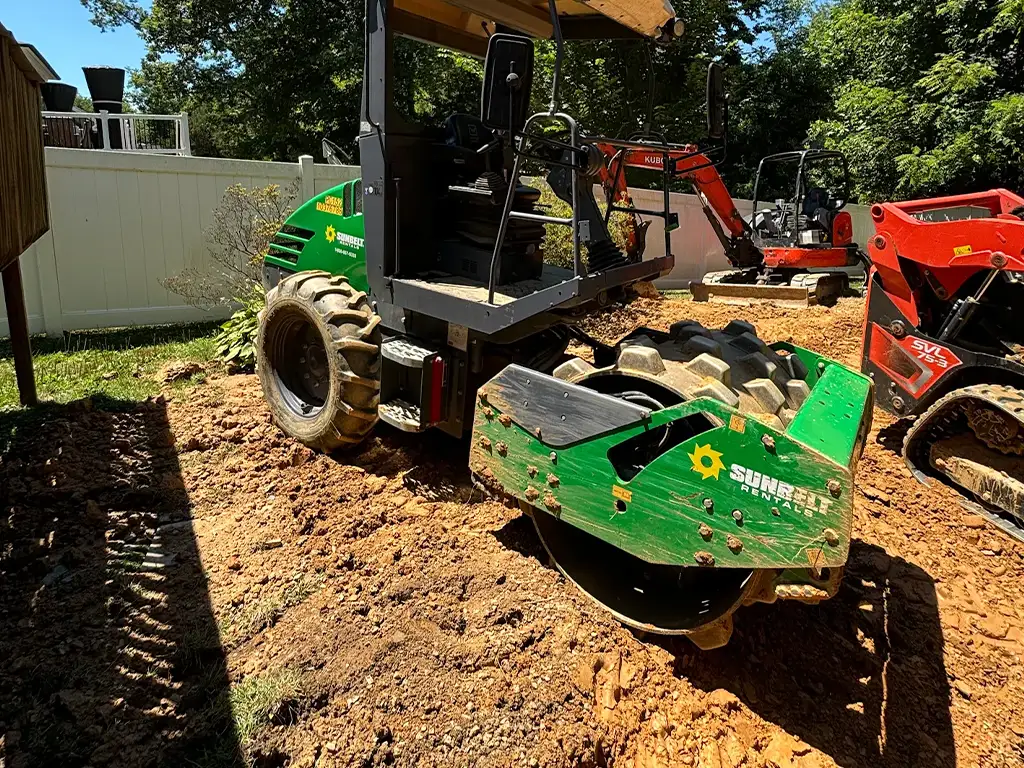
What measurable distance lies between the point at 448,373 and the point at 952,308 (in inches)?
132

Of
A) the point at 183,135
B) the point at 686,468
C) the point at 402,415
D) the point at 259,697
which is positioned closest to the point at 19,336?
the point at 402,415

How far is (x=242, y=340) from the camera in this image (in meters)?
6.51

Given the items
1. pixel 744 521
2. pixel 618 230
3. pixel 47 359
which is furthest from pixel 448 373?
pixel 618 230

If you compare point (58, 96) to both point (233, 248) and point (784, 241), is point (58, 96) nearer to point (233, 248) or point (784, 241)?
point (233, 248)

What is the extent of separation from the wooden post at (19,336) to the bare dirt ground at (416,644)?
113 centimetres

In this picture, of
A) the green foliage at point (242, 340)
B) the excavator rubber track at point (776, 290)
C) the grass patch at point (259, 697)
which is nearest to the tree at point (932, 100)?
the excavator rubber track at point (776, 290)

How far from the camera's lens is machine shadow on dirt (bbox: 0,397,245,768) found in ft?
8.17

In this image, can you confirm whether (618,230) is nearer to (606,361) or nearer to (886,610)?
(606,361)

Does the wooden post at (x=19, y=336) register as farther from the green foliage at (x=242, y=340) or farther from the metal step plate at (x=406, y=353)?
the metal step plate at (x=406, y=353)

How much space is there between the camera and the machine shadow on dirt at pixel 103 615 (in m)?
2.49

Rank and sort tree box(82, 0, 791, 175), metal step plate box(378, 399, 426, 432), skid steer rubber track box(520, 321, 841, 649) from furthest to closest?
tree box(82, 0, 791, 175), metal step plate box(378, 399, 426, 432), skid steer rubber track box(520, 321, 841, 649)

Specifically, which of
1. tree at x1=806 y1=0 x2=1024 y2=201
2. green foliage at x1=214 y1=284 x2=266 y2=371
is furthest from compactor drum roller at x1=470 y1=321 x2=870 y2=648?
tree at x1=806 y1=0 x2=1024 y2=201

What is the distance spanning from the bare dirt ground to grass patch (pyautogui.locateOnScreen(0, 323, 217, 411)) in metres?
1.53

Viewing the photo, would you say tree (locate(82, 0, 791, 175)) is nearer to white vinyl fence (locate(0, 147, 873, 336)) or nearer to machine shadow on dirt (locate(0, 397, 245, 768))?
white vinyl fence (locate(0, 147, 873, 336))
